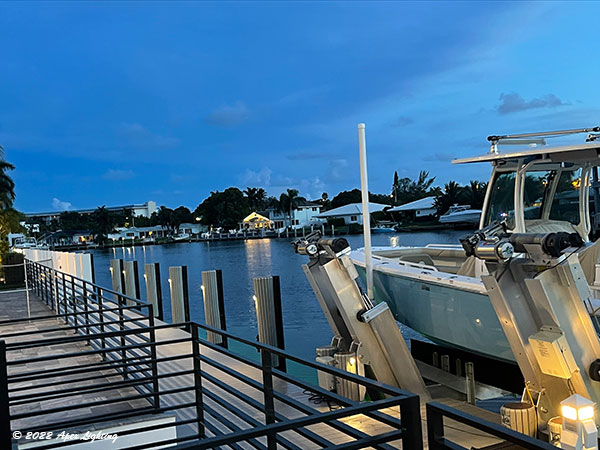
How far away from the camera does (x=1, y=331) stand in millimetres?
11047

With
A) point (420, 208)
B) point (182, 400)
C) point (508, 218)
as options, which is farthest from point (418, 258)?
point (420, 208)

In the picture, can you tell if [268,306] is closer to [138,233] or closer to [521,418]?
[521,418]

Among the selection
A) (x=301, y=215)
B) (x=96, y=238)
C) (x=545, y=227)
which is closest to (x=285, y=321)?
(x=545, y=227)

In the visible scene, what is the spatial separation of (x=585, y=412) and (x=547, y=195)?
341cm

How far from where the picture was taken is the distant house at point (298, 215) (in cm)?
9493

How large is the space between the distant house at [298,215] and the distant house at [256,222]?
5.90 feet

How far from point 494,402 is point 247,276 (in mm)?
24096

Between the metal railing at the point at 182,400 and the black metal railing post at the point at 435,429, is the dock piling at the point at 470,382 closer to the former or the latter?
the metal railing at the point at 182,400

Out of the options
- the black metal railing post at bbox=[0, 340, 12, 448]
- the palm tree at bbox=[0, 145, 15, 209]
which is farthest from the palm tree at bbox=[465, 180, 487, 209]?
the palm tree at bbox=[0, 145, 15, 209]

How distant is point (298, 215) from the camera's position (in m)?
97.2

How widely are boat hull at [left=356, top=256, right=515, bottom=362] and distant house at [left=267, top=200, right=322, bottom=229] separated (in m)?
82.0

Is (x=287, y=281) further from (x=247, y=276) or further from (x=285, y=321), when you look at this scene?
(x=285, y=321)

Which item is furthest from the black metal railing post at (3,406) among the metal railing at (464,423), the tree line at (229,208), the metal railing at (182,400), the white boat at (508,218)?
the tree line at (229,208)

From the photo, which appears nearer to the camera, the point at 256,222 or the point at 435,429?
the point at 435,429
